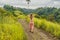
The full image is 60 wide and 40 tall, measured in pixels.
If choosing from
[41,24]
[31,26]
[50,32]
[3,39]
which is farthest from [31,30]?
[3,39]

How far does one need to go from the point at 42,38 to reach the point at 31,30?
2590mm

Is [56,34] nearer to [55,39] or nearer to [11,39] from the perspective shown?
[55,39]

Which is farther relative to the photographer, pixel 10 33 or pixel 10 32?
pixel 10 32

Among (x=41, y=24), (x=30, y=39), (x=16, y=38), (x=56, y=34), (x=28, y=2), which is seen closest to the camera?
(x=16, y=38)

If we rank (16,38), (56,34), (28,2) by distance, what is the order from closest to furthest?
(16,38)
(56,34)
(28,2)

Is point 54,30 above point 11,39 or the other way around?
the other way around

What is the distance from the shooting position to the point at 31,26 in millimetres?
16453

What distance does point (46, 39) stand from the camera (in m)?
13.7

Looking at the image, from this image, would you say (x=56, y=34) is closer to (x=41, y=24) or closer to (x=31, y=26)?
(x=31, y=26)

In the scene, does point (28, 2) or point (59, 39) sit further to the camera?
point (28, 2)

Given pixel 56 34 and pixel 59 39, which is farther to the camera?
pixel 56 34

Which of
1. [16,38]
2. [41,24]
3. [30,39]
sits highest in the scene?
[16,38]

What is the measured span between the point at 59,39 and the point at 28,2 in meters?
10.3

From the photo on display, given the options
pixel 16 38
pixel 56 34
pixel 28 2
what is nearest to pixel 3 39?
pixel 16 38
